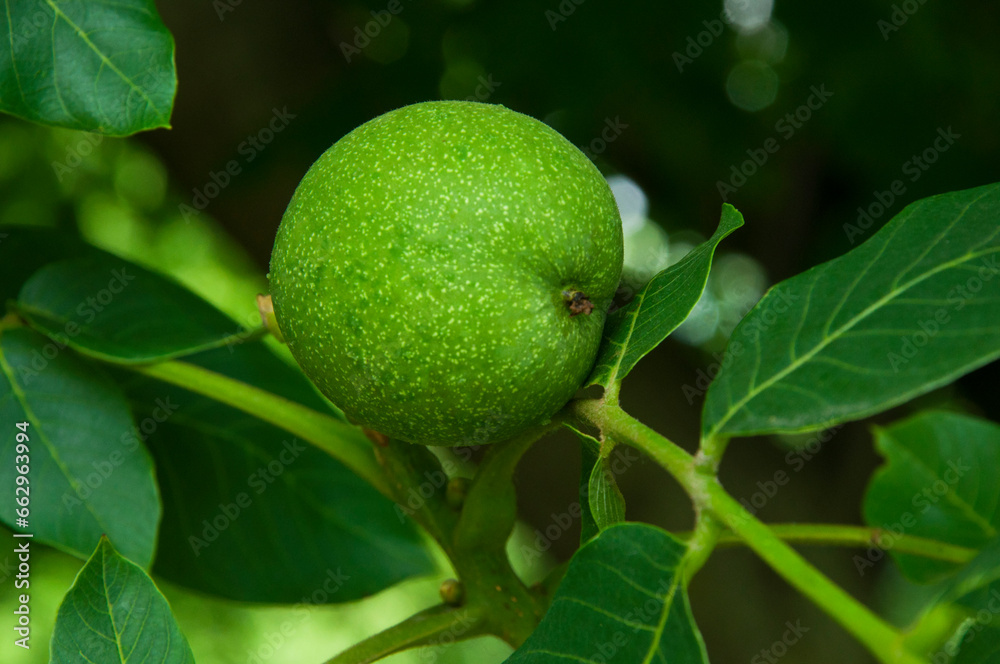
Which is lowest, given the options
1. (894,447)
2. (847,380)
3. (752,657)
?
(752,657)

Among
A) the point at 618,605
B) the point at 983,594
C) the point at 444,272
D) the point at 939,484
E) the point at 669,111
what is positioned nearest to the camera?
the point at 983,594

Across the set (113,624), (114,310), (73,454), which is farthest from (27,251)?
(113,624)

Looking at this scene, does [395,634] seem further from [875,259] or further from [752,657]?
[752,657]

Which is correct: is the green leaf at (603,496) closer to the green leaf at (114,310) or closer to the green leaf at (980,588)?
the green leaf at (980,588)

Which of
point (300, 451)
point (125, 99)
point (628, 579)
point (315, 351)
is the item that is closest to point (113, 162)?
point (300, 451)

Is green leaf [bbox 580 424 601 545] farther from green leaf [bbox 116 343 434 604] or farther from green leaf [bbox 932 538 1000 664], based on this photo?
green leaf [bbox 116 343 434 604]

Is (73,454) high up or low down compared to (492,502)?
down

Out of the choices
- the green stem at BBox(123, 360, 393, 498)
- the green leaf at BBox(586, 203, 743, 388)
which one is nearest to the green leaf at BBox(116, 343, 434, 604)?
the green stem at BBox(123, 360, 393, 498)

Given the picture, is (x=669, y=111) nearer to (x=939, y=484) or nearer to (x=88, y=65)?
(x=939, y=484)
